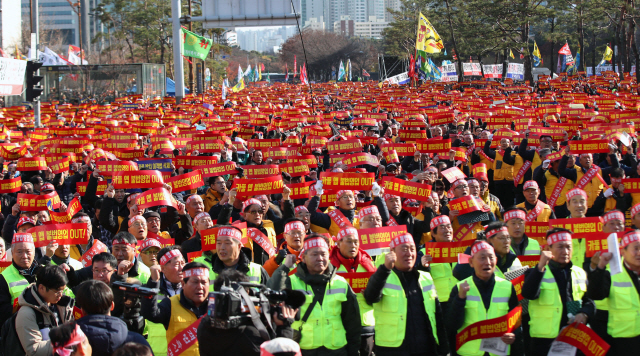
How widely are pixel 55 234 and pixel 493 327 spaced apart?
374 cm

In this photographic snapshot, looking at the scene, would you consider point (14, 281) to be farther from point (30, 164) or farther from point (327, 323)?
point (30, 164)

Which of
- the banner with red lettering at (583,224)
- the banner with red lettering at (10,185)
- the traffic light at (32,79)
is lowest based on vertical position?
the banner with red lettering at (583,224)

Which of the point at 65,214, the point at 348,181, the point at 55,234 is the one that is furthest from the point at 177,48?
the point at 55,234

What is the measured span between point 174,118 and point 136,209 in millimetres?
13184

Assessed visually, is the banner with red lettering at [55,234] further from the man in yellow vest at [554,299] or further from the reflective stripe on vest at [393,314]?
the man in yellow vest at [554,299]

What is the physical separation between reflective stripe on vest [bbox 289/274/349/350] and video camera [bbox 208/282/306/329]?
0.81 m

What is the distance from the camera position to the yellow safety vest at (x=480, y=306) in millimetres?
4605

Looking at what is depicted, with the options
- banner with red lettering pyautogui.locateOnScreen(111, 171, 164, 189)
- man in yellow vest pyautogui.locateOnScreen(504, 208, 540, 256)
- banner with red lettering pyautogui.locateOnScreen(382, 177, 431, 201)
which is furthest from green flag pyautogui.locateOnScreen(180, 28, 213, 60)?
man in yellow vest pyautogui.locateOnScreen(504, 208, 540, 256)

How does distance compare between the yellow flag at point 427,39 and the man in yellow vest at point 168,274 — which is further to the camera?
the yellow flag at point 427,39

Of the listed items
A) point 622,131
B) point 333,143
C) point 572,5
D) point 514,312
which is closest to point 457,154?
point 333,143

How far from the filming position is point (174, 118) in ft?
65.5

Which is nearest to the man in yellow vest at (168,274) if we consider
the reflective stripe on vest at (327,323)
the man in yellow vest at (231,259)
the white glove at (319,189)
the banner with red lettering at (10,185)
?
the man in yellow vest at (231,259)

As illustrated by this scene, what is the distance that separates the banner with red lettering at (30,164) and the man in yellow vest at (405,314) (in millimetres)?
7201

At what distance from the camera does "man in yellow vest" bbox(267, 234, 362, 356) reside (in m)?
4.47
